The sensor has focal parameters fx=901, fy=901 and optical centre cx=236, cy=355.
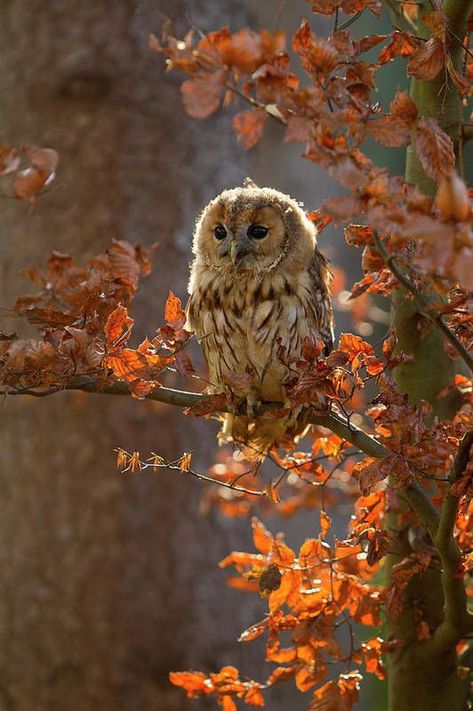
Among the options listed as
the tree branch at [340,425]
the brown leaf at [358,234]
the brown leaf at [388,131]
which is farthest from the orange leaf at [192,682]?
the brown leaf at [388,131]

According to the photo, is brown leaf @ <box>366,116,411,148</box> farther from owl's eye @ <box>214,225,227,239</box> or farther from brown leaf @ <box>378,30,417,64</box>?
owl's eye @ <box>214,225,227,239</box>

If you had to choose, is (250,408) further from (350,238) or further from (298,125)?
(298,125)

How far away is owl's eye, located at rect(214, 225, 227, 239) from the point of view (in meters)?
2.56

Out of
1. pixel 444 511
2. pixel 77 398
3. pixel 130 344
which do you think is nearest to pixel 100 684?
pixel 77 398

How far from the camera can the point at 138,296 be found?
3.11 m

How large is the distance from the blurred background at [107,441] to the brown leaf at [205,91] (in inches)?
77.4

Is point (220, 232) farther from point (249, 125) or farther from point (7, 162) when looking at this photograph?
point (249, 125)

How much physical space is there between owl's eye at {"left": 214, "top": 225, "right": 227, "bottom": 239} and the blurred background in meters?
0.60

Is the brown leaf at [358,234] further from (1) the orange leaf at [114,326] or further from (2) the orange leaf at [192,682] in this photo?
(2) the orange leaf at [192,682]

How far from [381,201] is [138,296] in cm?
207

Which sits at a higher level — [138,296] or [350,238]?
[138,296]

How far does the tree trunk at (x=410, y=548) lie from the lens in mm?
1871

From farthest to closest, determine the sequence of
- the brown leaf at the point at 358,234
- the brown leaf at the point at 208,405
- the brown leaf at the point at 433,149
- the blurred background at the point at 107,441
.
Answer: the blurred background at the point at 107,441 → the brown leaf at the point at 208,405 → the brown leaf at the point at 358,234 → the brown leaf at the point at 433,149

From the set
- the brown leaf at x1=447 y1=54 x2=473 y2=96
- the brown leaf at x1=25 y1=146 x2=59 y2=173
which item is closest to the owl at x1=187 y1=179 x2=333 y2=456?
the brown leaf at x1=25 y1=146 x2=59 y2=173
